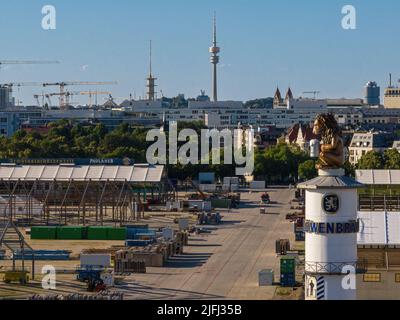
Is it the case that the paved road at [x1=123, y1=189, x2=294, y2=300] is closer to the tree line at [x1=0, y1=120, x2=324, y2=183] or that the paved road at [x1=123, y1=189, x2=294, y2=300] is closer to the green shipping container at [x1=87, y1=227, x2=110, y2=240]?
the green shipping container at [x1=87, y1=227, x2=110, y2=240]

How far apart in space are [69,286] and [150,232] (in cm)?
2071

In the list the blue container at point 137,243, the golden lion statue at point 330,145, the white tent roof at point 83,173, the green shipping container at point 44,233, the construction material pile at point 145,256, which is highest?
the golden lion statue at point 330,145

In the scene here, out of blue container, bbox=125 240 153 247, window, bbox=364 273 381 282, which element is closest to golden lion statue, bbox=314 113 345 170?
window, bbox=364 273 381 282

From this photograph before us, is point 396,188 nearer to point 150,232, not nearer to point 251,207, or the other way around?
point 150,232

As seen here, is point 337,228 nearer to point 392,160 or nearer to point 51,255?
point 51,255

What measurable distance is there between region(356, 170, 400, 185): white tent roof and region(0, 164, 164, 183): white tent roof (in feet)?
58.6

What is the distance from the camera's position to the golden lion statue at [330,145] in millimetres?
20672

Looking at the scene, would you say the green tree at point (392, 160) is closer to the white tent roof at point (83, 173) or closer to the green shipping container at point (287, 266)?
the white tent roof at point (83, 173)

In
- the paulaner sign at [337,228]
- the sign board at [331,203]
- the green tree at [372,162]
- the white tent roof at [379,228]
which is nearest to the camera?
the paulaner sign at [337,228]

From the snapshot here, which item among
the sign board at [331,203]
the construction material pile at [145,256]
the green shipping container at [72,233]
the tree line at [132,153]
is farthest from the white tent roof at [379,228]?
the tree line at [132,153]

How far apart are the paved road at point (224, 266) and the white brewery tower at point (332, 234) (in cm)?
1940

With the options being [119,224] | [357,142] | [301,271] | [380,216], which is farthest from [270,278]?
[357,142]

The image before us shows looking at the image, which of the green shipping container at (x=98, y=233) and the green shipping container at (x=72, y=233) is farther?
the green shipping container at (x=72, y=233)

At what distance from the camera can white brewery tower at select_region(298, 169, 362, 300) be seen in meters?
20.1
